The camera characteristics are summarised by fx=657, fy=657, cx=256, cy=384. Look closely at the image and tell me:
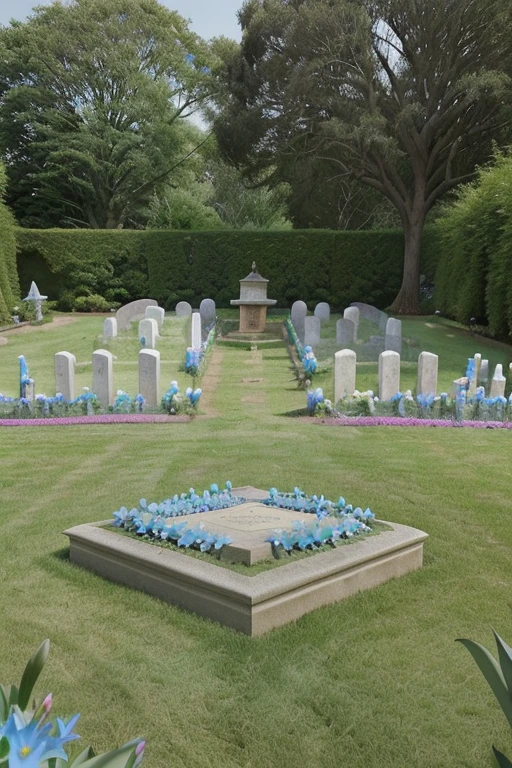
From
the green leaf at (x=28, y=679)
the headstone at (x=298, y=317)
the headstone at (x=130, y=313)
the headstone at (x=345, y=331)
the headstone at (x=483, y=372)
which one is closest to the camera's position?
the green leaf at (x=28, y=679)

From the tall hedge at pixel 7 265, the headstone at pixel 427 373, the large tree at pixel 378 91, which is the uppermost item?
the large tree at pixel 378 91

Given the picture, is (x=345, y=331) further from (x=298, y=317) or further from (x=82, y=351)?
(x=82, y=351)

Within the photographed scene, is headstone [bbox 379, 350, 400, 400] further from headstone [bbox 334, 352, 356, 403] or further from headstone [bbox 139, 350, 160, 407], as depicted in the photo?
headstone [bbox 139, 350, 160, 407]

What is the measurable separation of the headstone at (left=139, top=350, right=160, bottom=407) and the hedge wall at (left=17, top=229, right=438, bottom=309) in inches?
738

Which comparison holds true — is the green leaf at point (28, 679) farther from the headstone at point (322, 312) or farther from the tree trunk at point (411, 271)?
the tree trunk at point (411, 271)

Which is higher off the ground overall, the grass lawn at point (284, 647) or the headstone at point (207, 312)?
the headstone at point (207, 312)

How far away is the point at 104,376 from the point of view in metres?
10.7

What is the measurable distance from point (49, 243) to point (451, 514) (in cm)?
2673

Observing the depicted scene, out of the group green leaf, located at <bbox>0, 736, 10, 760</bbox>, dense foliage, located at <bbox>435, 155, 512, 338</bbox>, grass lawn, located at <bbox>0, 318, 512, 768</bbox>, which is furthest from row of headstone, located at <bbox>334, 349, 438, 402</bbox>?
green leaf, located at <bbox>0, 736, 10, 760</bbox>

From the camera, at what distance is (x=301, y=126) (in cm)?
2764

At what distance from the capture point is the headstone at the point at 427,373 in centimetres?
1084

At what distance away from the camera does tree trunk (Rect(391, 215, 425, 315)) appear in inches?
1066

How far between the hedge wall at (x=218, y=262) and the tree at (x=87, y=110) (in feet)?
28.6

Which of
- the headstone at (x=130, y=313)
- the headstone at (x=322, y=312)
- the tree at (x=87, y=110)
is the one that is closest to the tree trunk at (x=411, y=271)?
the headstone at (x=322, y=312)
